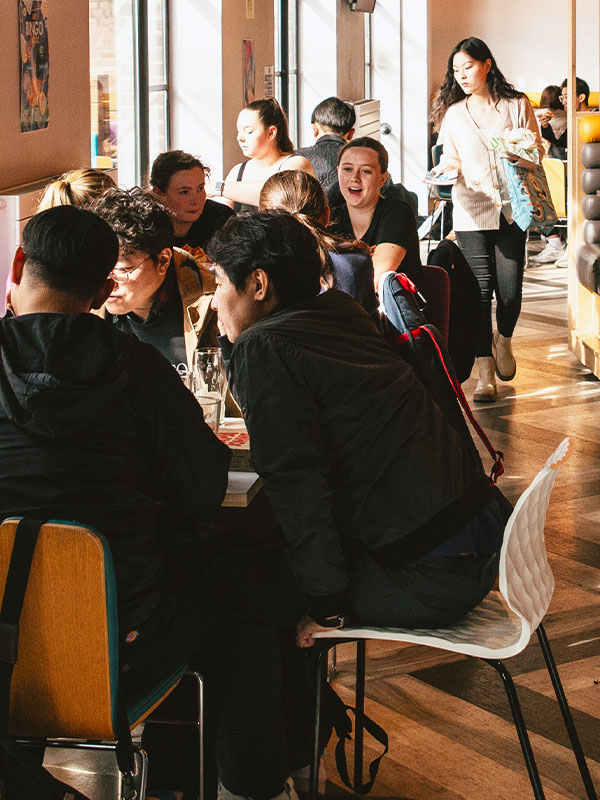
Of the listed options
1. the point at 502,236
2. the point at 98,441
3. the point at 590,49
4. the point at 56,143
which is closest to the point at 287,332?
the point at 98,441

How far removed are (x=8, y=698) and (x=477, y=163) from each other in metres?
4.69

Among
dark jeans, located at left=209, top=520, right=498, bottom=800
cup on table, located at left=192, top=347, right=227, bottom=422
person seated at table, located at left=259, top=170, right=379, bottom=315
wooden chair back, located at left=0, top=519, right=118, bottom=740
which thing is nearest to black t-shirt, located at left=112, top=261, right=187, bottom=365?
cup on table, located at left=192, top=347, right=227, bottom=422

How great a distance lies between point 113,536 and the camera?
177 cm

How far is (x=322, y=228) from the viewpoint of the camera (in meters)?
3.41

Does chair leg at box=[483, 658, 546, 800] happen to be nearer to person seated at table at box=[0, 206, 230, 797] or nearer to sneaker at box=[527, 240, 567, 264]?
person seated at table at box=[0, 206, 230, 797]

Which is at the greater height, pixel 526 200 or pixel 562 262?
pixel 526 200

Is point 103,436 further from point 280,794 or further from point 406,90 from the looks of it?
point 406,90

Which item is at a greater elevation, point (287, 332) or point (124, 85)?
point (124, 85)

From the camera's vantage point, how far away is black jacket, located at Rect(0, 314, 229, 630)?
5.66 ft

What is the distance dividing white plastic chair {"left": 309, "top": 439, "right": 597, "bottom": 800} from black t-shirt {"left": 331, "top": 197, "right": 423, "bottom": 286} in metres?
2.21

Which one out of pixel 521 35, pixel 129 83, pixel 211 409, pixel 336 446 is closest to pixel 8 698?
pixel 336 446

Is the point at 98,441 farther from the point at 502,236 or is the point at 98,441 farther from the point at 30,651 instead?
the point at 502,236

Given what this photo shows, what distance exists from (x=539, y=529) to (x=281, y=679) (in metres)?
0.56

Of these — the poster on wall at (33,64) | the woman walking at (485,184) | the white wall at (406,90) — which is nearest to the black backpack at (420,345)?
the poster on wall at (33,64)
